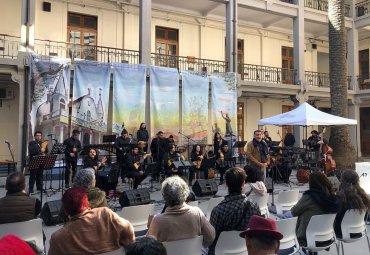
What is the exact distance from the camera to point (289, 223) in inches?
148

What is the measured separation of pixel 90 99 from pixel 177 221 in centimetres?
979

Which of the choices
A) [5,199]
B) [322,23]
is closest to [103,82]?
[5,199]

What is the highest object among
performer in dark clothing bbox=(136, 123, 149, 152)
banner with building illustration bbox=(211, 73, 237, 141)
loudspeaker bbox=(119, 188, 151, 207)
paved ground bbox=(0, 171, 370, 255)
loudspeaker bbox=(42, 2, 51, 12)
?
loudspeaker bbox=(42, 2, 51, 12)

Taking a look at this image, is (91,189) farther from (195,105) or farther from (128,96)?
(195,105)

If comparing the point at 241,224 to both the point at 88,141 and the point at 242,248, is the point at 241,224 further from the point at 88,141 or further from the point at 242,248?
the point at 88,141

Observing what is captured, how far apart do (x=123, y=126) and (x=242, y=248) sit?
9808 mm

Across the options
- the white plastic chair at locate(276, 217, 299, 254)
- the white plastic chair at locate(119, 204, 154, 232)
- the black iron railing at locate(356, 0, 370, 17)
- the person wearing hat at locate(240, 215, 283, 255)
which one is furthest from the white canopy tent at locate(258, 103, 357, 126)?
the black iron railing at locate(356, 0, 370, 17)

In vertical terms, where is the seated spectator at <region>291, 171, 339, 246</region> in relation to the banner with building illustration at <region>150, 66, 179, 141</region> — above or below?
below

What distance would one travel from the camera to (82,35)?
49.6 feet

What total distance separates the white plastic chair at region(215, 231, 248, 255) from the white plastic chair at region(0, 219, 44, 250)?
195 centimetres

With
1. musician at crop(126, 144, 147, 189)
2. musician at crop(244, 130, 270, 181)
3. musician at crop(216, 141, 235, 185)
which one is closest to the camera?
musician at crop(244, 130, 270, 181)

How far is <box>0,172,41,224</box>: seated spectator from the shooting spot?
13.5 ft

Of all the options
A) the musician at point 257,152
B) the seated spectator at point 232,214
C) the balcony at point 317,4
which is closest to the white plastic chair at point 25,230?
the seated spectator at point 232,214

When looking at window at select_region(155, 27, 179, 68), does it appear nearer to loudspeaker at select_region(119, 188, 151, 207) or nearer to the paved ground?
the paved ground
